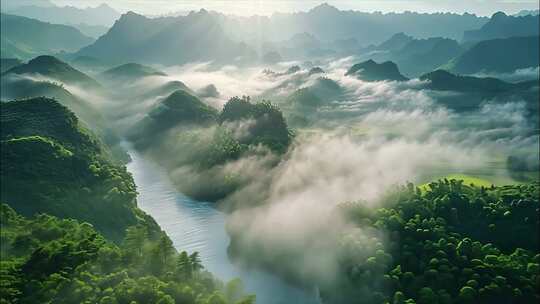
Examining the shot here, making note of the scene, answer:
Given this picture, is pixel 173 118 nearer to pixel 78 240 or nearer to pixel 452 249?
pixel 78 240

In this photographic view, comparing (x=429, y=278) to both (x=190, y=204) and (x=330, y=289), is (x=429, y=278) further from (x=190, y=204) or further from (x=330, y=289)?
(x=190, y=204)

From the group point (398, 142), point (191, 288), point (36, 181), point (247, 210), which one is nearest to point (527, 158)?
point (398, 142)

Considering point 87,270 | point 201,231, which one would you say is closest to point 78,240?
point 87,270

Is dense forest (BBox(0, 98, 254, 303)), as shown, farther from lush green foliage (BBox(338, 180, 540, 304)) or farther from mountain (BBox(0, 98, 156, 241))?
lush green foliage (BBox(338, 180, 540, 304))

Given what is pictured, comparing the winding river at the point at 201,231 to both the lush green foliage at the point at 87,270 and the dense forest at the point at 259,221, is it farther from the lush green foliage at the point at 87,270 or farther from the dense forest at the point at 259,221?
the lush green foliage at the point at 87,270

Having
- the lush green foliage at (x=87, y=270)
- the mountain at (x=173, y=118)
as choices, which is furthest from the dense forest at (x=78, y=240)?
the mountain at (x=173, y=118)

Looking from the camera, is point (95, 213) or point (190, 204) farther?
point (190, 204)
